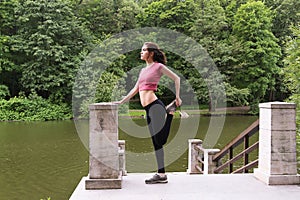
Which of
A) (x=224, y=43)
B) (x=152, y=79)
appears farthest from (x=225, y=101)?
(x=152, y=79)

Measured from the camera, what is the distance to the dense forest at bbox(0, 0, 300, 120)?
89.4 feet

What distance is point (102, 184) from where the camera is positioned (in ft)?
13.0

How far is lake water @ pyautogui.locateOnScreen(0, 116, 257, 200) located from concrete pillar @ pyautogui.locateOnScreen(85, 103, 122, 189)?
430 cm

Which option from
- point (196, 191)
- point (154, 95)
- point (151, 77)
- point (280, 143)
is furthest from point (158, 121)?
point (280, 143)

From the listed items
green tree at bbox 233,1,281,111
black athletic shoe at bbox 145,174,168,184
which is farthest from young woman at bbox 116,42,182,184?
green tree at bbox 233,1,281,111

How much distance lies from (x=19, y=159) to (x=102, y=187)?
28.5 feet

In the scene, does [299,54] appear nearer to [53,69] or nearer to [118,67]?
[118,67]

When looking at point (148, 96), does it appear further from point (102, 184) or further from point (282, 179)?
point (282, 179)

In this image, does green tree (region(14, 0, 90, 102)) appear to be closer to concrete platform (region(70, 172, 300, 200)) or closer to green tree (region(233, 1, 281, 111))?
green tree (region(233, 1, 281, 111))

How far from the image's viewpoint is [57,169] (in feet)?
34.3

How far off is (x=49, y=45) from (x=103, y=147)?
25075mm

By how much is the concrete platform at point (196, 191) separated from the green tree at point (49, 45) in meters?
24.1

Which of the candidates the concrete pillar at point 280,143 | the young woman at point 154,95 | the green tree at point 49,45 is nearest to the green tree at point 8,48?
the green tree at point 49,45

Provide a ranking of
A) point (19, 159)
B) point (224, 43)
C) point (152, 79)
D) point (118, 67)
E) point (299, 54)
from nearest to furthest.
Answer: point (152, 79) < point (299, 54) < point (19, 159) < point (118, 67) < point (224, 43)
